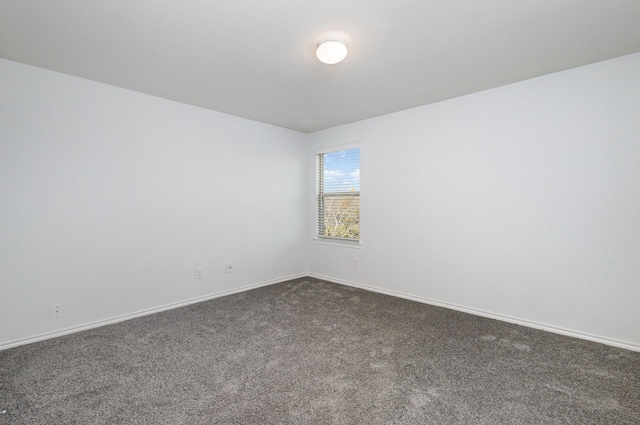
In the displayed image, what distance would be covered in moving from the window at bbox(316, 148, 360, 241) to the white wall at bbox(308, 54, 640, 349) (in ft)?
1.24

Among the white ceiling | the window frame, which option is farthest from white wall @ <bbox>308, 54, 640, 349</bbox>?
the window frame

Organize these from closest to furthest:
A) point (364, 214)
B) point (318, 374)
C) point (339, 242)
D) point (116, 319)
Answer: point (318, 374), point (116, 319), point (364, 214), point (339, 242)

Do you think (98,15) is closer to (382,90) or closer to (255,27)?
(255,27)

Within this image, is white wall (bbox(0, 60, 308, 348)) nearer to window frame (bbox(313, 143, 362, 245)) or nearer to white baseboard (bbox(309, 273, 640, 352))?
window frame (bbox(313, 143, 362, 245))

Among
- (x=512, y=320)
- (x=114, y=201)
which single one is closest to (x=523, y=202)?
(x=512, y=320)

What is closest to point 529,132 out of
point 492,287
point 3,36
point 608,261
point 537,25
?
point 537,25

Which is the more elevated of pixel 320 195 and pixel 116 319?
pixel 320 195

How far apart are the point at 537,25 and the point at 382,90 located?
135 centimetres

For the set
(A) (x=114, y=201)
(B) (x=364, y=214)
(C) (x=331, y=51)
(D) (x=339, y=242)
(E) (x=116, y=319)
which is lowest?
(E) (x=116, y=319)

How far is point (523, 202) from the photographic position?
2.85 meters

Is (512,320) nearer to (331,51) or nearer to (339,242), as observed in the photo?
(339,242)

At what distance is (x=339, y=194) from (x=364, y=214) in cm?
59

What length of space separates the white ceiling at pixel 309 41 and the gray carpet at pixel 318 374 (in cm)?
236

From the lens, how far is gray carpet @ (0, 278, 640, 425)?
1636mm
